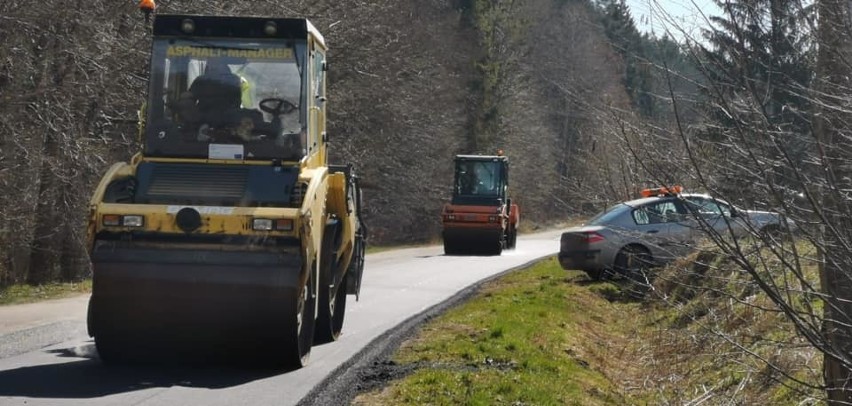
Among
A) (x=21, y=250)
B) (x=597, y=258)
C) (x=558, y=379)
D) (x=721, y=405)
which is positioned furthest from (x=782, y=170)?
(x=21, y=250)

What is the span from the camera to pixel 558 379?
11.2 m

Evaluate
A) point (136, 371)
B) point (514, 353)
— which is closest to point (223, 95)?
point (136, 371)

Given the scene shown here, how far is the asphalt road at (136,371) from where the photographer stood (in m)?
9.37

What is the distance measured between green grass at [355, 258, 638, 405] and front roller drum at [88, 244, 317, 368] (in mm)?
1172

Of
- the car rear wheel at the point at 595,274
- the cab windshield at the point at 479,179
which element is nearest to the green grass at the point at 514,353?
the car rear wheel at the point at 595,274

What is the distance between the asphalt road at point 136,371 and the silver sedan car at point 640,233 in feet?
10.0

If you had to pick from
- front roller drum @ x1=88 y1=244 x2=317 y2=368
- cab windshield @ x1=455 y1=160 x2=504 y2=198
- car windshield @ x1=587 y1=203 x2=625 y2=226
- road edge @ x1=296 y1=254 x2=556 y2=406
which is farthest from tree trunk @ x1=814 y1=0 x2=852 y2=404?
cab windshield @ x1=455 y1=160 x2=504 y2=198

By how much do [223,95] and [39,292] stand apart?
30.4 ft

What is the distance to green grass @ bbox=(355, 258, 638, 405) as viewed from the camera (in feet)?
32.9

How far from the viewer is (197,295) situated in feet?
33.3

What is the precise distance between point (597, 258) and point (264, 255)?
39.6 ft

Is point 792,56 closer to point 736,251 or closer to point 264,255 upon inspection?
point 736,251

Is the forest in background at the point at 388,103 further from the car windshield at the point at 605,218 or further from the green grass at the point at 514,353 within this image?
the green grass at the point at 514,353

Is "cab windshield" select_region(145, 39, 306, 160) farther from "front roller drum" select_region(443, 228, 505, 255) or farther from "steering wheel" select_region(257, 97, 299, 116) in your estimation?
"front roller drum" select_region(443, 228, 505, 255)
